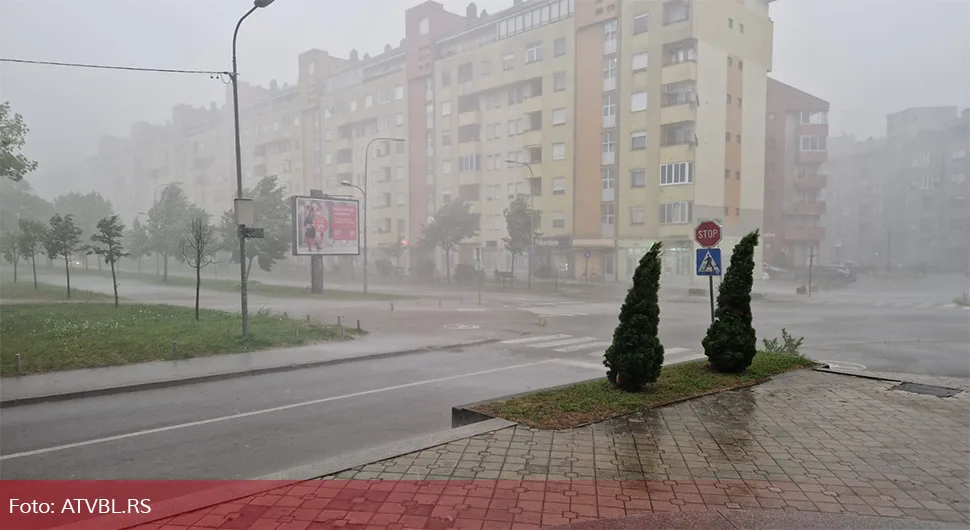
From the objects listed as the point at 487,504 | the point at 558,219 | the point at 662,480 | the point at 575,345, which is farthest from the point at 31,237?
the point at 558,219

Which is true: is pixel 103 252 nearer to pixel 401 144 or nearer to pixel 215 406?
pixel 215 406

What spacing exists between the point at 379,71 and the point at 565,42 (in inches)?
1009

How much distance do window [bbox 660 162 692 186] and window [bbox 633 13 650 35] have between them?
31.6ft

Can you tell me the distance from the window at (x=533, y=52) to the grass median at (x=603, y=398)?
41.0 metres

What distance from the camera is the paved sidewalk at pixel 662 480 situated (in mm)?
3658

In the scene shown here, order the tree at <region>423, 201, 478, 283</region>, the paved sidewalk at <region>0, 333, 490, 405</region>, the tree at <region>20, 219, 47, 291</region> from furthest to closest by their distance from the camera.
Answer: the tree at <region>423, 201, 478, 283</region> → the tree at <region>20, 219, 47, 291</region> → the paved sidewalk at <region>0, 333, 490, 405</region>

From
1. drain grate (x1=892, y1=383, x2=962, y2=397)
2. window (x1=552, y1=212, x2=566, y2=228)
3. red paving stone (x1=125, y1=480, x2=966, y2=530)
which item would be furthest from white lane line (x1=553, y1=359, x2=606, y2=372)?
window (x1=552, y1=212, x2=566, y2=228)

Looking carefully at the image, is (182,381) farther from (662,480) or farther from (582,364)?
(662,480)

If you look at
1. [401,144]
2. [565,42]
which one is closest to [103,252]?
[565,42]

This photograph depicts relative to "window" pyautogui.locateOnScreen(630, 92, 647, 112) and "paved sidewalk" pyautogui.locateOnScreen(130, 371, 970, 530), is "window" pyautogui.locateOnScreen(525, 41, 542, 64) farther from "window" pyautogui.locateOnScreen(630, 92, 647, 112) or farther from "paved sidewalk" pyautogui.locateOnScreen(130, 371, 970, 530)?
"paved sidewalk" pyautogui.locateOnScreen(130, 371, 970, 530)

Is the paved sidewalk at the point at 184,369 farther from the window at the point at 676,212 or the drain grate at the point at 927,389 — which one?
the window at the point at 676,212

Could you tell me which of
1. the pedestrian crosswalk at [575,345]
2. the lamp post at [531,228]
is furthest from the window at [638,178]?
the pedestrian crosswalk at [575,345]

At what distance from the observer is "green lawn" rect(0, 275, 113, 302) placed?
68.1 ft

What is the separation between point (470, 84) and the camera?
164 ft
